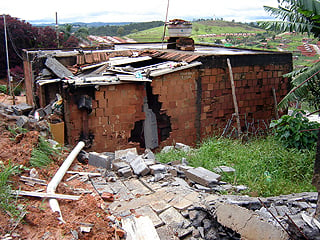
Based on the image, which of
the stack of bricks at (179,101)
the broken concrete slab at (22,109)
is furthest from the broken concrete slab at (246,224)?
the broken concrete slab at (22,109)

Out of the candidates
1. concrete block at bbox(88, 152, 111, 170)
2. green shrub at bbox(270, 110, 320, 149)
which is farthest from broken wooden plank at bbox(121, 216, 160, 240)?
green shrub at bbox(270, 110, 320, 149)

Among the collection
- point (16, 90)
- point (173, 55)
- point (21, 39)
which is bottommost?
point (16, 90)

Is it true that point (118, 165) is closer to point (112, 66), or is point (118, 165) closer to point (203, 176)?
point (203, 176)

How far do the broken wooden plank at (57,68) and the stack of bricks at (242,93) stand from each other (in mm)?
4170

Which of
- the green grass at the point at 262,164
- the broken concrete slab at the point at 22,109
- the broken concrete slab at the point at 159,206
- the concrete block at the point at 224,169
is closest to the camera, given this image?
the broken concrete slab at the point at 159,206

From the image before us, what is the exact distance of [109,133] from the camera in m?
9.66

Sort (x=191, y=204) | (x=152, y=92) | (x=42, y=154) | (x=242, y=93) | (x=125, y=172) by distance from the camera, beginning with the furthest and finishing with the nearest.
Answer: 1. (x=242, y=93)
2. (x=152, y=92)
3. (x=125, y=172)
4. (x=42, y=154)
5. (x=191, y=204)

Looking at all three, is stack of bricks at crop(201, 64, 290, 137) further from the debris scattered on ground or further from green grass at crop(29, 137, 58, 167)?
green grass at crop(29, 137, 58, 167)

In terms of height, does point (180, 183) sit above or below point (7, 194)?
below

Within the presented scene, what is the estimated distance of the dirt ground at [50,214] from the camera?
13.6 feet

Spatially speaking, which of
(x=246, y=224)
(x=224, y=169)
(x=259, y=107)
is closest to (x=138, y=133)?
(x=224, y=169)

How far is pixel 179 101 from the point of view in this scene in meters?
10.4

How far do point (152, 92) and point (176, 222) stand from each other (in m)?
5.46

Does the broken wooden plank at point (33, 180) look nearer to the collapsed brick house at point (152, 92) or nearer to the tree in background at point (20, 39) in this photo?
the collapsed brick house at point (152, 92)
